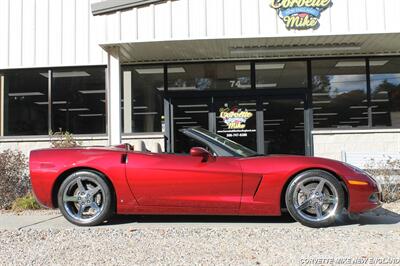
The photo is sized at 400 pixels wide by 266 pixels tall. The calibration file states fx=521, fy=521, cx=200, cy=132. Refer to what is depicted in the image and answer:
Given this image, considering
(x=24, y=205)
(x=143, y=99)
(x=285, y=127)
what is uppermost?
(x=143, y=99)

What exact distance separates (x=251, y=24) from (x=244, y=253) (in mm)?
5719

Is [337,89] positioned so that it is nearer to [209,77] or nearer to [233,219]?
[209,77]

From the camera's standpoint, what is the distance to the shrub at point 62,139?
35.8ft

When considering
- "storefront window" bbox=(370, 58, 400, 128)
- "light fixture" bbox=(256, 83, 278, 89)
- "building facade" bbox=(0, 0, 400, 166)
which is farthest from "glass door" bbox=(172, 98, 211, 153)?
"storefront window" bbox=(370, 58, 400, 128)

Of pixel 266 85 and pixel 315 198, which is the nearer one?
pixel 315 198

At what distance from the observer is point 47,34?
1231 centimetres

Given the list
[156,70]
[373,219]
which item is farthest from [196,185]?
[156,70]

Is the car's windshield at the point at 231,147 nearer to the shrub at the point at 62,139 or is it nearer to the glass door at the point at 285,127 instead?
the shrub at the point at 62,139

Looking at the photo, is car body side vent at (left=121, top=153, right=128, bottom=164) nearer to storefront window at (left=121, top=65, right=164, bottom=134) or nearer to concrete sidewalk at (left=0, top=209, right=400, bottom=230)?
concrete sidewalk at (left=0, top=209, right=400, bottom=230)

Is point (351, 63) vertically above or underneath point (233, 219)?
above

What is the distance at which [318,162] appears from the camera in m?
6.17

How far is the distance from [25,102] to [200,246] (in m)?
8.62

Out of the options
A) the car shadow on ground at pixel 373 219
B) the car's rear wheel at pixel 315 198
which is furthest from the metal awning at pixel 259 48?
the car's rear wheel at pixel 315 198

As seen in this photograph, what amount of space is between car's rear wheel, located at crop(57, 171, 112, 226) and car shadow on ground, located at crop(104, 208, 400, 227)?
0.30m
